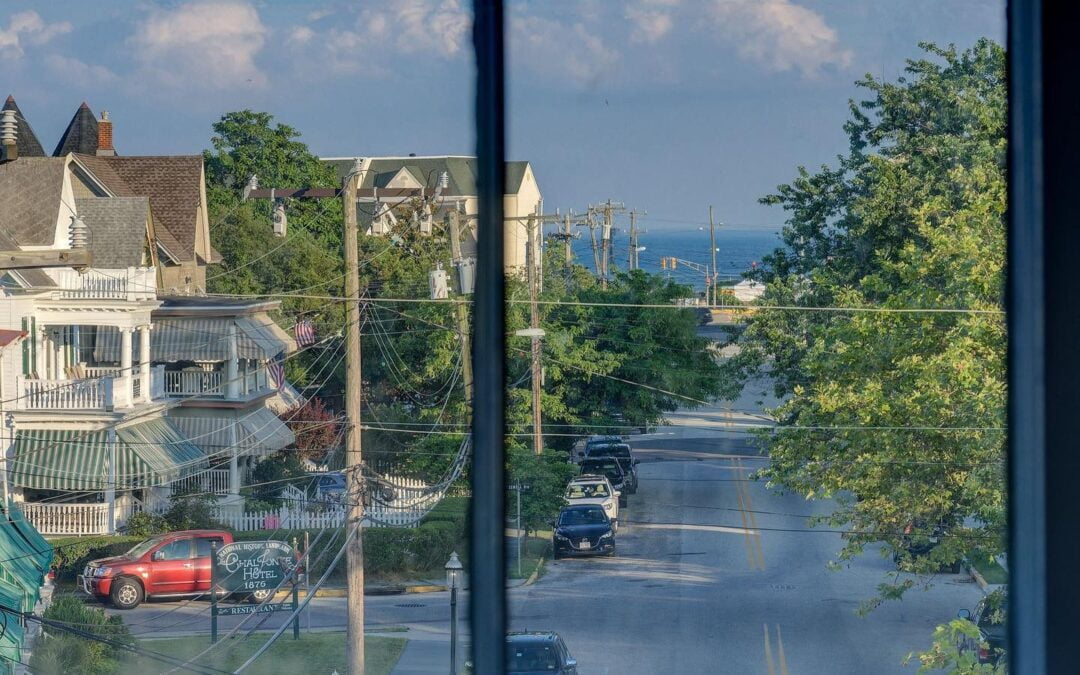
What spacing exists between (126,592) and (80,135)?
36.9 inches

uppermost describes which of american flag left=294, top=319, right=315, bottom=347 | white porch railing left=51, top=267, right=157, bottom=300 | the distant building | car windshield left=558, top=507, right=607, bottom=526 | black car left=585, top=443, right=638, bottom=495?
the distant building

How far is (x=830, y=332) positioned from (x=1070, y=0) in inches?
64.1

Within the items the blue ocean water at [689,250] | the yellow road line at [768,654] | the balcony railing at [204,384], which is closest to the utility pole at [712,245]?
the blue ocean water at [689,250]

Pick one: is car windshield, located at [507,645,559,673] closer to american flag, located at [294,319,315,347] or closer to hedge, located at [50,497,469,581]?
hedge, located at [50,497,469,581]

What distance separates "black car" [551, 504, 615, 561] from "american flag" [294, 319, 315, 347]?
79cm

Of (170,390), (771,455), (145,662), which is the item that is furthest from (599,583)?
(170,390)

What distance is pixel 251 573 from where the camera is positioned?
2.13m

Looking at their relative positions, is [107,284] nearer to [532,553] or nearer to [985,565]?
[532,553]

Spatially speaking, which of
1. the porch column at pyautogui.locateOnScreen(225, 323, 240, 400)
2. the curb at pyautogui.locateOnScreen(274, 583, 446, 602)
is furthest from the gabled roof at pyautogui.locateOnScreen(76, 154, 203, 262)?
the curb at pyautogui.locateOnScreen(274, 583, 446, 602)

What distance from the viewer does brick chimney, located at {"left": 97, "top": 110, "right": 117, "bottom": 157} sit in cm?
194

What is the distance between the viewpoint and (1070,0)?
945 mm

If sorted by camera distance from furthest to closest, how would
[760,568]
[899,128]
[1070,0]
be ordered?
[899,128] < [760,568] < [1070,0]

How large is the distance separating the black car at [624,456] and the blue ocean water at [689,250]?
0.39m

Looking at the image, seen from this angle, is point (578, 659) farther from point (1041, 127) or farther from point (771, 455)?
point (1041, 127)
